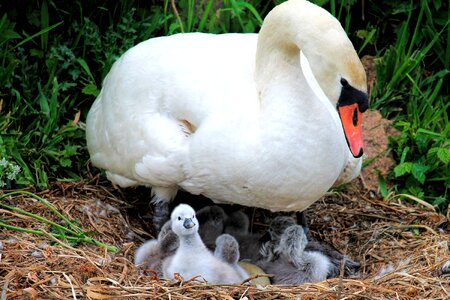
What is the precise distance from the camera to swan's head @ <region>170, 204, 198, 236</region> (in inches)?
225

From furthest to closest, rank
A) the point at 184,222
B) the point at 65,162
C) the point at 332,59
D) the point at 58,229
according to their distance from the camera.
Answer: the point at 65,162 < the point at 58,229 < the point at 184,222 < the point at 332,59

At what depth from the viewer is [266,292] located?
5246 mm

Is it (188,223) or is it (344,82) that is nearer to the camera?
(344,82)

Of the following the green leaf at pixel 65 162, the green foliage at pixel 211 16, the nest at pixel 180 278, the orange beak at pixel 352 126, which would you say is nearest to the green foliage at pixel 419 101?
the nest at pixel 180 278

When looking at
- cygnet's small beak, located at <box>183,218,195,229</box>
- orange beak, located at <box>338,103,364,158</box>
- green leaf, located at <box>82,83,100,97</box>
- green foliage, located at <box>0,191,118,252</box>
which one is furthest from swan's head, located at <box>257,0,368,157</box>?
green leaf, located at <box>82,83,100,97</box>

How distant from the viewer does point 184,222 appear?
571cm

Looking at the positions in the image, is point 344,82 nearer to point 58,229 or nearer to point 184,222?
point 184,222

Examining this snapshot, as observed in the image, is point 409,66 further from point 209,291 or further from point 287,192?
point 209,291

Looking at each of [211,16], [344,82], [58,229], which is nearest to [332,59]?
[344,82]

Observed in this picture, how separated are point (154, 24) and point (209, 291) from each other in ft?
9.18

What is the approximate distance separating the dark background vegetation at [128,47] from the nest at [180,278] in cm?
29

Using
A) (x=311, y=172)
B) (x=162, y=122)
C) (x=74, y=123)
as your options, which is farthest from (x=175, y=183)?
(x=74, y=123)

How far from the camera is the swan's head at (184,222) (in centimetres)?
570

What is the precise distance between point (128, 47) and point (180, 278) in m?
2.48
